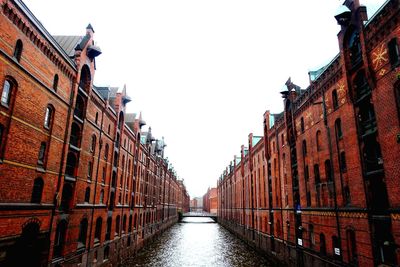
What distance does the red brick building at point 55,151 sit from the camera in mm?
12266

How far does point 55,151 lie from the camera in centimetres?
1628

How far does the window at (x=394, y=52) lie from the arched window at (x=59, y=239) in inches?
825

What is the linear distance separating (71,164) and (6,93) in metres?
8.20

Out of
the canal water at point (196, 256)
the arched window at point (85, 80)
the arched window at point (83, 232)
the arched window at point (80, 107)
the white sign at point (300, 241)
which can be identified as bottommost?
the canal water at point (196, 256)

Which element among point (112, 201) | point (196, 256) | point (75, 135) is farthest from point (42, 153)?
point (196, 256)

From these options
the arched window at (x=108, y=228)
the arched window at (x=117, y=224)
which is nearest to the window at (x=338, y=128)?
the arched window at (x=108, y=228)

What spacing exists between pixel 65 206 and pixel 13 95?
8939 millimetres

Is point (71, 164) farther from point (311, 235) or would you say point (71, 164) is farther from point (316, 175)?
point (311, 235)

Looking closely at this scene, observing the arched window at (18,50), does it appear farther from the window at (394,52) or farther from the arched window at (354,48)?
the arched window at (354,48)

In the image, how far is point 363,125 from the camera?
50.8 feet

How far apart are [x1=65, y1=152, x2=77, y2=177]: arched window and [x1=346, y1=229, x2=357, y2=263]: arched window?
18.6 m

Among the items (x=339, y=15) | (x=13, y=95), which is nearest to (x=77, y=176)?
(x=13, y=95)

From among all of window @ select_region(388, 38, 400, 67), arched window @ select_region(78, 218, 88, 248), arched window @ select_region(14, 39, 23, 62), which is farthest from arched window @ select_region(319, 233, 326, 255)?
arched window @ select_region(14, 39, 23, 62)

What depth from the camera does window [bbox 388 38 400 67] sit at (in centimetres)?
1248
